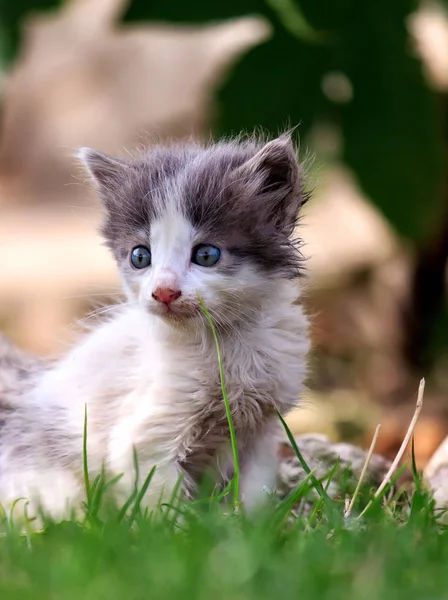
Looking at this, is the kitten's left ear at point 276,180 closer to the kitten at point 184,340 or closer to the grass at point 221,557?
the kitten at point 184,340

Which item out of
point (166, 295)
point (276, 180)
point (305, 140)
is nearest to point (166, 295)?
point (166, 295)

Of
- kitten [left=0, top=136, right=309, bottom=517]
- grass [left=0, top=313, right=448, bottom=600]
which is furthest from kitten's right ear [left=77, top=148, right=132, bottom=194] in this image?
grass [left=0, top=313, right=448, bottom=600]

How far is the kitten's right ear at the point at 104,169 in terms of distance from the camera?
2816 millimetres

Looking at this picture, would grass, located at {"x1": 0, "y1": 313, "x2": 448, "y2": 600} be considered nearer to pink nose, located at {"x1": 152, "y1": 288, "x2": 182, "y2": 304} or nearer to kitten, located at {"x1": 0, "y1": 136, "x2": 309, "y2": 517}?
kitten, located at {"x1": 0, "y1": 136, "x2": 309, "y2": 517}

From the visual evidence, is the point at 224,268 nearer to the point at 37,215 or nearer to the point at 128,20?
the point at 128,20

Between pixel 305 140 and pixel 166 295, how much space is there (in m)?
1.38

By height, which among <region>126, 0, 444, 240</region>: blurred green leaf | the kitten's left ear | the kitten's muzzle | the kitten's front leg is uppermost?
<region>126, 0, 444, 240</region>: blurred green leaf

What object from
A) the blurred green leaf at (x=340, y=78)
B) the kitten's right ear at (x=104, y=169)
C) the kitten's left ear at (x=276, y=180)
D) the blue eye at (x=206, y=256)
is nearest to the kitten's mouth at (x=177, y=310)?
the blue eye at (x=206, y=256)

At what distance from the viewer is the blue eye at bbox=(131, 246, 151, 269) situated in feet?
8.70

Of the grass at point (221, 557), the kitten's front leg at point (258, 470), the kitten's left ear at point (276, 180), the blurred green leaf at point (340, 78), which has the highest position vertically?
the blurred green leaf at point (340, 78)

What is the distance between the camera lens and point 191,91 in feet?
29.4

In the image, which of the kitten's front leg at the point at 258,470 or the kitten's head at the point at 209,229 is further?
the kitten's front leg at the point at 258,470

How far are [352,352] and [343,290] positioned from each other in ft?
1.46

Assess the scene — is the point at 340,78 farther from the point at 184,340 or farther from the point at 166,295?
the point at 166,295
